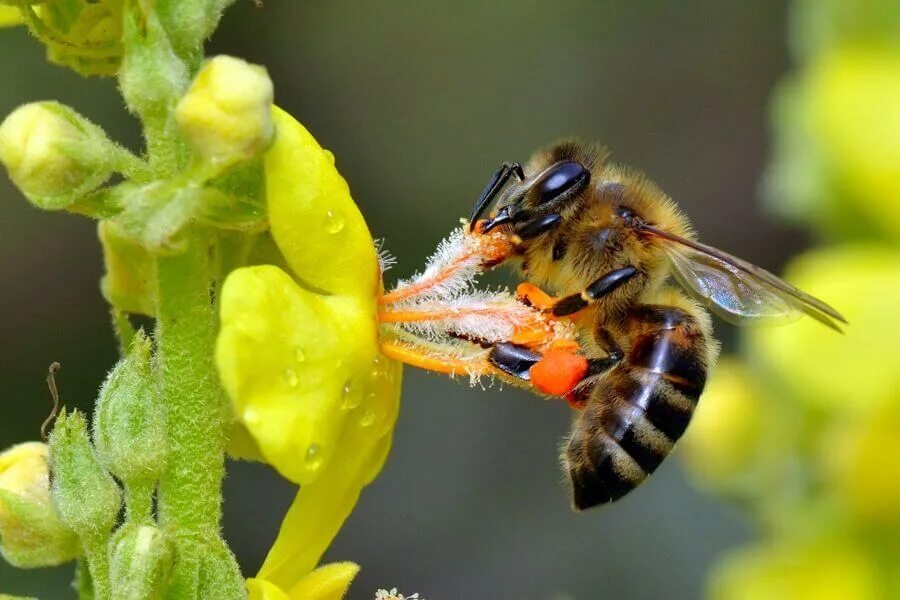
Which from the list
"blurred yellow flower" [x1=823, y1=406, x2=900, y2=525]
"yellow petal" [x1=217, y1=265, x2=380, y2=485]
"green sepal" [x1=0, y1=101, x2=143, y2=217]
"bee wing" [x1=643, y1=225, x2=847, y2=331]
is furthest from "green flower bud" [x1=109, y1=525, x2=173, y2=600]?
"blurred yellow flower" [x1=823, y1=406, x2=900, y2=525]

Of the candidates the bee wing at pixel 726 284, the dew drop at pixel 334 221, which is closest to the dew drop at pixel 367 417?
the dew drop at pixel 334 221

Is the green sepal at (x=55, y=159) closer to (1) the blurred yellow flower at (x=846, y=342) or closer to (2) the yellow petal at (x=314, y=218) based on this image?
(2) the yellow petal at (x=314, y=218)

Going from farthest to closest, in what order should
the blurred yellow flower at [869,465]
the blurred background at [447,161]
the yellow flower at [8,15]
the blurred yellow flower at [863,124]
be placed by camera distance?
the blurred background at [447,161] < the blurred yellow flower at [863,124] < the blurred yellow flower at [869,465] < the yellow flower at [8,15]

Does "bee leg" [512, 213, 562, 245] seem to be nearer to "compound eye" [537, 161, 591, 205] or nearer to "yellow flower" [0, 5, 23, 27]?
"compound eye" [537, 161, 591, 205]

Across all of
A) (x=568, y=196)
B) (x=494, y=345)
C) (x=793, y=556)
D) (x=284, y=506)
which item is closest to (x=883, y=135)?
(x=793, y=556)

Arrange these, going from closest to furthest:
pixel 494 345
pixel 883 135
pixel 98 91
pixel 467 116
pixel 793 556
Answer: pixel 494 345 < pixel 793 556 < pixel 883 135 < pixel 98 91 < pixel 467 116

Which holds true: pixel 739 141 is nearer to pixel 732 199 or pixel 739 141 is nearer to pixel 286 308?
pixel 732 199
